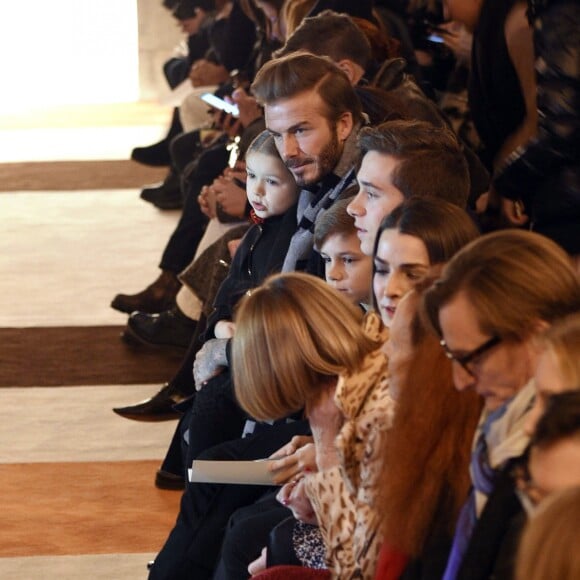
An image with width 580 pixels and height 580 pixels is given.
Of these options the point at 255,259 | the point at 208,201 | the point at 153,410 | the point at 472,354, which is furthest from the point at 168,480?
the point at 472,354

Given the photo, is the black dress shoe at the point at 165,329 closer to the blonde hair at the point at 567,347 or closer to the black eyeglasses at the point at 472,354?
the black eyeglasses at the point at 472,354

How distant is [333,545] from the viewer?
7.47 ft

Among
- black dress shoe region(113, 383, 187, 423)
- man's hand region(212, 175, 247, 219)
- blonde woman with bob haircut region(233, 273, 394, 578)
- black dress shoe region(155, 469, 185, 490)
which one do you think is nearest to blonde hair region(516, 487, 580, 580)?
blonde woman with bob haircut region(233, 273, 394, 578)

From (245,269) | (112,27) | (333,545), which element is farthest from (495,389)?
(112,27)

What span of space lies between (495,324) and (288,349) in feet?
1.99

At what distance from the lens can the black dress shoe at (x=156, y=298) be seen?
5816mm

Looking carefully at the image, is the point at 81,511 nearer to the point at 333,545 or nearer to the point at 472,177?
the point at 472,177

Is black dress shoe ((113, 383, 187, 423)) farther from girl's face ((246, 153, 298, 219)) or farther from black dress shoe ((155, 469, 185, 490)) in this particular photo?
girl's face ((246, 153, 298, 219))

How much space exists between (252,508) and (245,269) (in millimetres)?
882

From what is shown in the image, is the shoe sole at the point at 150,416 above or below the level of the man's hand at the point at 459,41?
below

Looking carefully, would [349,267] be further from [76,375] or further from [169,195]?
[169,195]

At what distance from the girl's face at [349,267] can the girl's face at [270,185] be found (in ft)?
1.87

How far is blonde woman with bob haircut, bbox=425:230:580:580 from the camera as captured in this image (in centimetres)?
174

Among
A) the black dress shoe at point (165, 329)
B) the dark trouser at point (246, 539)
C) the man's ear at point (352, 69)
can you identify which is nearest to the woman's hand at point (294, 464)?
the dark trouser at point (246, 539)
